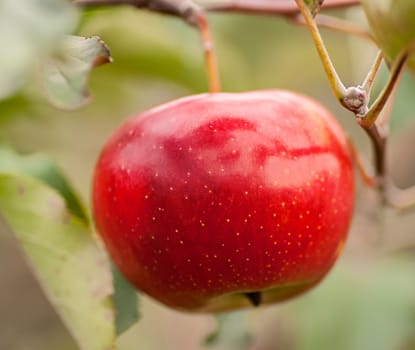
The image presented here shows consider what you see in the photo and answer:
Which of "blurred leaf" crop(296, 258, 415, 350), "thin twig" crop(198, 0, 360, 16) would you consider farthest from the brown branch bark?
"blurred leaf" crop(296, 258, 415, 350)

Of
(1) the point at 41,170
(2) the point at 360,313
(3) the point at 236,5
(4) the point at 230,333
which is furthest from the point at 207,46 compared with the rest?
(2) the point at 360,313

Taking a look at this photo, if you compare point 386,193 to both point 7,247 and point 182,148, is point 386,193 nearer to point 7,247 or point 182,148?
point 182,148

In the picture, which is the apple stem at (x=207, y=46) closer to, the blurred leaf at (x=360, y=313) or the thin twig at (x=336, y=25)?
the thin twig at (x=336, y=25)

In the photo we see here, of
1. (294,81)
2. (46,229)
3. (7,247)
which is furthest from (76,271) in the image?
(7,247)

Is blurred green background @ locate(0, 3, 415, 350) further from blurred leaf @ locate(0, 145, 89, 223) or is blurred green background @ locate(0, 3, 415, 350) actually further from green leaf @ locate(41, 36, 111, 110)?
green leaf @ locate(41, 36, 111, 110)

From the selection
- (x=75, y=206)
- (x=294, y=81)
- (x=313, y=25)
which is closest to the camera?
(x=313, y=25)

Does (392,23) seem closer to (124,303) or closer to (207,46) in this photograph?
(207,46)
